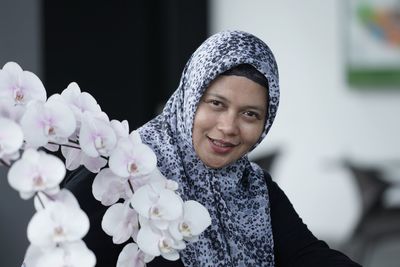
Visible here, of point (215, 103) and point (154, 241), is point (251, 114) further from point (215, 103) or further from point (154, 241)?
point (154, 241)

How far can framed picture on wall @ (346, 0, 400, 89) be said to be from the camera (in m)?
6.14

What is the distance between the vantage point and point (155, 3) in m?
5.69

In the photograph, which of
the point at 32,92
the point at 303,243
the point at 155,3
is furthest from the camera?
the point at 155,3

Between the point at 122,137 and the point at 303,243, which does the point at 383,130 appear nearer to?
the point at 303,243

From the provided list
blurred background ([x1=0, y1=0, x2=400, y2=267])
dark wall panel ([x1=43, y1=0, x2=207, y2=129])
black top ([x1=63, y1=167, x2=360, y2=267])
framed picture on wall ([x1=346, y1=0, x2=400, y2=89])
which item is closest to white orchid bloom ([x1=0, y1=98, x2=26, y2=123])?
black top ([x1=63, y1=167, x2=360, y2=267])

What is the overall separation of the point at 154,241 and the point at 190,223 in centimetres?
5

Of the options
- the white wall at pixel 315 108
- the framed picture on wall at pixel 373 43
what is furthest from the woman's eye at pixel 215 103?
the framed picture on wall at pixel 373 43

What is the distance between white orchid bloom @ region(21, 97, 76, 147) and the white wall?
5085 mm

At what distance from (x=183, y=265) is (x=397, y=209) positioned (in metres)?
3.38

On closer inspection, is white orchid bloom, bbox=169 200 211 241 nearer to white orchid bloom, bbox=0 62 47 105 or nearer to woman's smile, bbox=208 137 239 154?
white orchid bloom, bbox=0 62 47 105

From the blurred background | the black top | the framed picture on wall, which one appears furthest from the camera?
the framed picture on wall

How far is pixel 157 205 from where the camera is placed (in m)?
0.96

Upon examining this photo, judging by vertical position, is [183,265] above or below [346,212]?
above

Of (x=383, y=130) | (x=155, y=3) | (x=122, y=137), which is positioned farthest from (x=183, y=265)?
(x=383, y=130)
